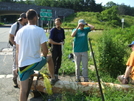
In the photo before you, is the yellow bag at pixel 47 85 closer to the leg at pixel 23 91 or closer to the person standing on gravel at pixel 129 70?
the leg at pixel 23 91

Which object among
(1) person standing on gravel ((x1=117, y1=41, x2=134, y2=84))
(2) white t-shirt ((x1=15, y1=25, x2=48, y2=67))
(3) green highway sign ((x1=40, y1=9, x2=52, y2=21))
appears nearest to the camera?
(2) white t-shirt ((x1=15, y1=25, x2=48, y2=67))

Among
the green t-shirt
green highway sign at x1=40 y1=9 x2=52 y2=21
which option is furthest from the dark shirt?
green highway sign at x1=40 y1=9 x2=52 y2=21

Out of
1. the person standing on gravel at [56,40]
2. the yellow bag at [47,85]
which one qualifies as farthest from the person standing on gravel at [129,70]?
the person standing on gravel at [56,40]

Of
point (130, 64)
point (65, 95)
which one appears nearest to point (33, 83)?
point (65, 95)

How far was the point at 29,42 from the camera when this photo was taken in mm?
3082

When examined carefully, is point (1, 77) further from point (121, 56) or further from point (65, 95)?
point (121, 56)

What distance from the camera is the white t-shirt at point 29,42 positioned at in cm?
307

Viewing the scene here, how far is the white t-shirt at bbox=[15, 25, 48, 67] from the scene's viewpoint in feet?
10.1

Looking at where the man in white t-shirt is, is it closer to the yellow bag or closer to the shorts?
the shorts

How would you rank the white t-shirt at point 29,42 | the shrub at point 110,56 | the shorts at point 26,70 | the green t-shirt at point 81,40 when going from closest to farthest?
the white t-shirt at point 29,42 < the shorts at point 26,70 < the green t-shirt at point 81,40 < the shrub at point 110,56

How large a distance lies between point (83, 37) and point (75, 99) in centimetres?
180

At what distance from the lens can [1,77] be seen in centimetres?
545

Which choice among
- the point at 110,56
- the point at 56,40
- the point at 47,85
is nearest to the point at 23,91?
the point at 47,85

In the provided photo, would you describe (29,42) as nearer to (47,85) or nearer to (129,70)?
(47,85)
